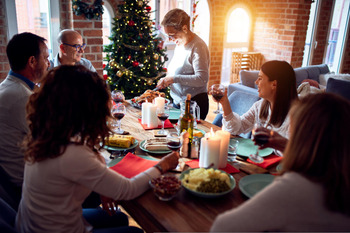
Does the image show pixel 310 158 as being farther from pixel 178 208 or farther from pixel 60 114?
pixel 60 114

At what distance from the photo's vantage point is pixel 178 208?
116cm

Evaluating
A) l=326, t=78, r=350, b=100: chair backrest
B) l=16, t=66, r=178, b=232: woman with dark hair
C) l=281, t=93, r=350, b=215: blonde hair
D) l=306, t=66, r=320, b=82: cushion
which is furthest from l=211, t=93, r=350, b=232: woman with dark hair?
l=306, t=66, r=320, b=82: cushion

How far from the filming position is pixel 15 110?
152 centimetres

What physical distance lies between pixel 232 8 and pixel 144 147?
15.8ft

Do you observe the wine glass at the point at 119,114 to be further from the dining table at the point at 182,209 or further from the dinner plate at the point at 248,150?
the dinner plate at the point at 248,150

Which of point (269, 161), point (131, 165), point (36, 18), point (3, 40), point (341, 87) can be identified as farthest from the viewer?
point (36, 18)

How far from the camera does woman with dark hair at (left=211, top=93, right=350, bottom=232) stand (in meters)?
0.81

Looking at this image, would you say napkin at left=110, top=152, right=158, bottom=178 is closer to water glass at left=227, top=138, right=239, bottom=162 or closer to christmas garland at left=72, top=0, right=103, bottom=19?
water glass at left=227, top=138, right=239, bottom=162

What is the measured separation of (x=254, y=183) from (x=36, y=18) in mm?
3598

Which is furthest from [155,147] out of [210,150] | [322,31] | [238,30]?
[322,31]

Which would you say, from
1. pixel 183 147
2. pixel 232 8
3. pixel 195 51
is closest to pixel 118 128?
pixel 183 147

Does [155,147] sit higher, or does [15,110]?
[15,110]

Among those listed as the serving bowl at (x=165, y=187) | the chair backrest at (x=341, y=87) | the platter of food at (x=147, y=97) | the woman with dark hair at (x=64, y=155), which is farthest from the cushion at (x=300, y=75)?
the woman with dark hair at (x=64, y=155)

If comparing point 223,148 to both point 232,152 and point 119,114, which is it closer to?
point 232,152
